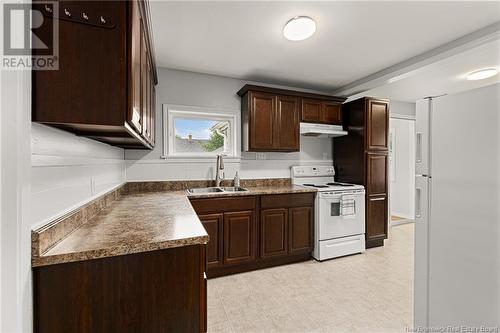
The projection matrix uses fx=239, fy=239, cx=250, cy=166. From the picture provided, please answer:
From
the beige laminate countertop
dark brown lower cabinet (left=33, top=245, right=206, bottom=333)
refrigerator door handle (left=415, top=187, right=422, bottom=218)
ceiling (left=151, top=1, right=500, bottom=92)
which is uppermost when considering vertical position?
ceiling (left=151, top=1, right=500, bottom=92)

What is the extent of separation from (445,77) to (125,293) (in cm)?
431

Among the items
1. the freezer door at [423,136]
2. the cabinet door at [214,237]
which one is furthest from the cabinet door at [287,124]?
the freezer door at [423,136]

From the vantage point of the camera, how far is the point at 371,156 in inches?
135

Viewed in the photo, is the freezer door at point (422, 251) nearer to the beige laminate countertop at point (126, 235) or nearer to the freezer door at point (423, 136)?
the freezer door at point (423, 136)

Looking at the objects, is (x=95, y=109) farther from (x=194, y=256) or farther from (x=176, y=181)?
(x=176, y=181)

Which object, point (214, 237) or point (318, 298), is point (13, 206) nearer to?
point (214, 237)

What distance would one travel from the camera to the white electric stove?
2992 mm

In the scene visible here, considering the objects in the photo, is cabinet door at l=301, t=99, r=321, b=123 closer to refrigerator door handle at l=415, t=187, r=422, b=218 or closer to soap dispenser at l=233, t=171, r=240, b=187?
soap dispenser at l=233, t=171, r=240, b=187

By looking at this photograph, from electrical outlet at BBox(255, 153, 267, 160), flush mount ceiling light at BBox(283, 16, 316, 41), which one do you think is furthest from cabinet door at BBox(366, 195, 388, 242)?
flush mount ceiling light at BBox(283, 16, 316, 41)

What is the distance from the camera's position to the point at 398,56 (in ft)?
8.86

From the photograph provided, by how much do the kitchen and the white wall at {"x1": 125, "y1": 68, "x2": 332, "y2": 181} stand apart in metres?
0.02

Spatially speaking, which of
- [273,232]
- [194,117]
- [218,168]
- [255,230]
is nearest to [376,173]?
[273,232]

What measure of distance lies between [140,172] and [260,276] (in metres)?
1.86

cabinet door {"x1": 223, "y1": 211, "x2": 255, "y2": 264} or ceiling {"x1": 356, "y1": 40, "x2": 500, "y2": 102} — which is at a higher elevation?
ceiling {"x1": 356, "y1": 40, "x2": 500, "y2": 102}
